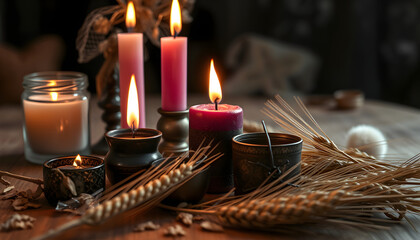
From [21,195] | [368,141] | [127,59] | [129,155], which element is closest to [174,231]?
[129,155]

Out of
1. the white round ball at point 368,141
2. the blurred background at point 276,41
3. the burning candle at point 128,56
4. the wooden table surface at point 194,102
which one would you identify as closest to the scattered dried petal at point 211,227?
the wooden table surface at point 194,102

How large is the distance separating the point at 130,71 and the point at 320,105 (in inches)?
38.4

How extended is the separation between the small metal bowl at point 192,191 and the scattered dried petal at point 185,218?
0.08ft

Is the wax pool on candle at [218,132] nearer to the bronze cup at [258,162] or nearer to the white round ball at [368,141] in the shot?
the bronze cup at [258,162]

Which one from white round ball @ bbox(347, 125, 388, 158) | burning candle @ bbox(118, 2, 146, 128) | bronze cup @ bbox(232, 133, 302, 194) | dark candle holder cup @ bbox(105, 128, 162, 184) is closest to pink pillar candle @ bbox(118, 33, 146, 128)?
burning candle @ bbox(118, 2, 146, 128)

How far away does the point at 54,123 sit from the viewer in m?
1.00

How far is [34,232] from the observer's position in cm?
66

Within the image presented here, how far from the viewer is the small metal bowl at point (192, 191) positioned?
72 cm

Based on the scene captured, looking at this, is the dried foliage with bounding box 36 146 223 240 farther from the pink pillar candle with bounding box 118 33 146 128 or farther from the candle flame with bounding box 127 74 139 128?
the pink pillar candle with bounding box 118 33 146 128

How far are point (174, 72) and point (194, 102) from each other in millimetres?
836

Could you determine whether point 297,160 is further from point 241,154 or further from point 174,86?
point 174,86

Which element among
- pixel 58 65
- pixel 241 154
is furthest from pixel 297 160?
pixel 58 65

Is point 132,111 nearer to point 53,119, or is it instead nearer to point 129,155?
point 129,155

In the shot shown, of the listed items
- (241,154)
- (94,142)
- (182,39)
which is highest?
(182,39)
